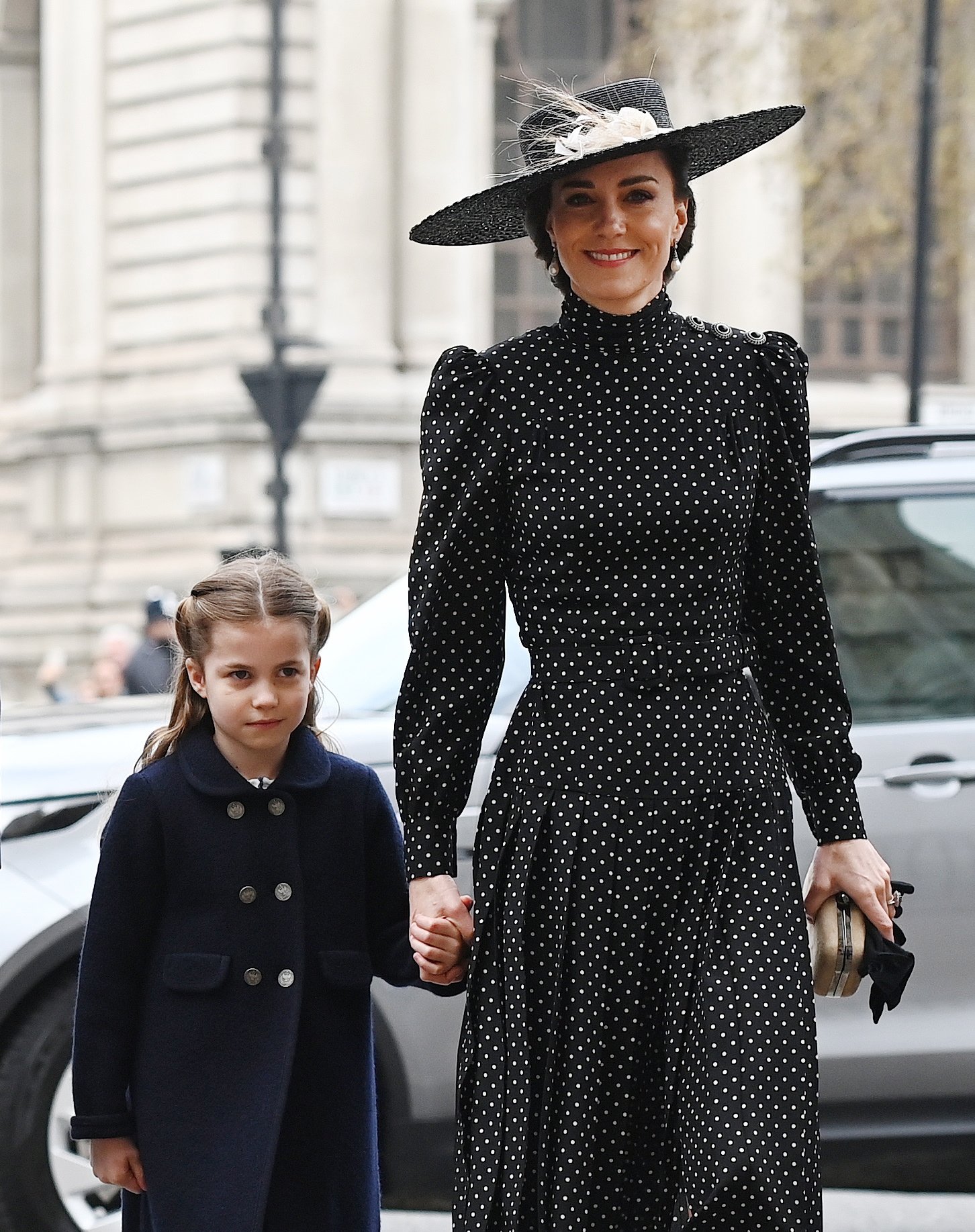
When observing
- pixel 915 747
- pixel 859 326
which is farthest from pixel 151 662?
pixel 859 326

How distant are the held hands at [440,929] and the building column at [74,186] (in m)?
17.9

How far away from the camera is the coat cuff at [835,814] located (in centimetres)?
321

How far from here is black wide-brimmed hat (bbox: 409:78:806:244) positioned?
3139 mm

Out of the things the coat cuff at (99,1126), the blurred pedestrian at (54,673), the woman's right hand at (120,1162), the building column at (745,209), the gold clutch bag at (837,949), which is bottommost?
the blurred pedestrian at (54,673)

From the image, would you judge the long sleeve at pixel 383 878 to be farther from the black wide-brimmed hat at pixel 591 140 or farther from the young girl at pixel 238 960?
the black wide-brimmed hat at pixel 591 140

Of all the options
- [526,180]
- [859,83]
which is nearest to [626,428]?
[526,180]

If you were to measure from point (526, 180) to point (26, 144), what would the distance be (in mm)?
21296

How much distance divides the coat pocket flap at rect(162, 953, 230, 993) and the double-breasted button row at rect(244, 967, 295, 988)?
4 cm

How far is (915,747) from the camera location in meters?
4.98

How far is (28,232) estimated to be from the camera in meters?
23.2

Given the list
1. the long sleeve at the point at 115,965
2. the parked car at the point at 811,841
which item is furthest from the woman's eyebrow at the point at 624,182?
the parked car at the point at 811,841

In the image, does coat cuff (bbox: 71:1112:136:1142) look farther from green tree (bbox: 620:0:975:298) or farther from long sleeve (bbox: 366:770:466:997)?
green tree (bbox: 620:0:975:298)

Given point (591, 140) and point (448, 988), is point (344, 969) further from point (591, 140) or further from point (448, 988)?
point (591, 140)

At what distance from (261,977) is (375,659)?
6.17 ft
